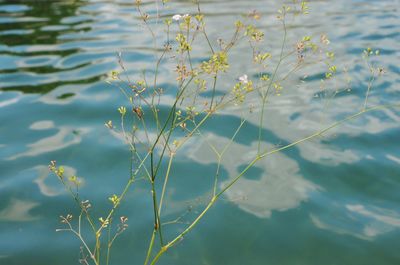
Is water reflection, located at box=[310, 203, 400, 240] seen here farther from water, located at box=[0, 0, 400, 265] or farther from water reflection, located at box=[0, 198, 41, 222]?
water reflection, located at box=[0, 198, 41, 222]

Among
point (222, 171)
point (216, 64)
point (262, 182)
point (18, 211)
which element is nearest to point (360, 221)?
point (262, 182)

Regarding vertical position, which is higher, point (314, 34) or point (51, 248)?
point (314, 34)

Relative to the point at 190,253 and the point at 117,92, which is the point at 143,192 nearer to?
the point at 190,253

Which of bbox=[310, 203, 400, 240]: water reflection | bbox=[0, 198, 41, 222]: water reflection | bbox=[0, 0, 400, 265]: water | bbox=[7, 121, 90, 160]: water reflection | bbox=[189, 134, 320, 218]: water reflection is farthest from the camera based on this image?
bbox=[7, 121, 90, 160]: water reflection

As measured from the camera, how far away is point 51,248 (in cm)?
266

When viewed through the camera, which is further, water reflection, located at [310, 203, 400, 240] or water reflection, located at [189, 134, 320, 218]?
water reflection, located at [189, 134, 320, 218]

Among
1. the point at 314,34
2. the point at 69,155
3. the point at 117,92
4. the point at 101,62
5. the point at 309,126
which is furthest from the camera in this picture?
the point at 314,34

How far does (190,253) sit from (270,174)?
3.14 feet

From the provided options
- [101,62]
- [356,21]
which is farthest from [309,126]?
[356,21]

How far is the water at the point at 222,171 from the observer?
8.84 ft

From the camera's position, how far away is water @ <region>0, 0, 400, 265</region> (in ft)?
8.84

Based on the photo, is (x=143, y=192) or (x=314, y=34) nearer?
(x=143, y=192)

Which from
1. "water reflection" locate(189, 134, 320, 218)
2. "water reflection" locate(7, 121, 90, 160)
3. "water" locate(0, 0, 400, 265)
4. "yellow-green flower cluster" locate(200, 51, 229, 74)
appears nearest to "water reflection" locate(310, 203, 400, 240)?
"water" locate(0, 0, 400, 265)

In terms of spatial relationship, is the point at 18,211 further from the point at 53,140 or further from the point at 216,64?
the point at 216,64
